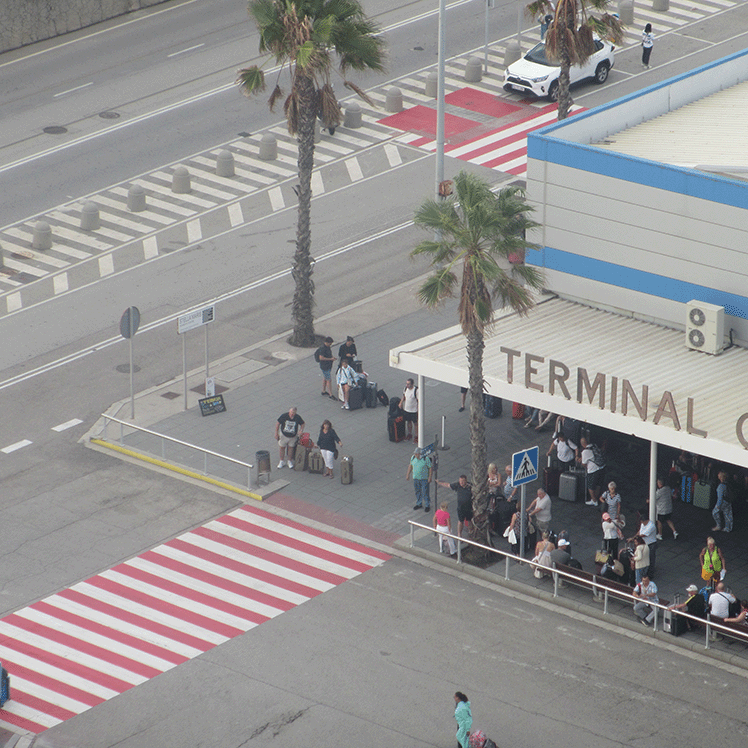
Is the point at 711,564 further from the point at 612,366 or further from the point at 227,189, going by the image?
the point at 227,189

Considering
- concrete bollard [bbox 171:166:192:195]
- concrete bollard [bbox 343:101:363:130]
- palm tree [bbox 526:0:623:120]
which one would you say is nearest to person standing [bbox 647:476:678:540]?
palm tree [bbox 526:0:623:120]

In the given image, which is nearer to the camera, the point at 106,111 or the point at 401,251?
the point at 401,251

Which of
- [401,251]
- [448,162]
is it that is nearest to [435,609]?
[401,251]

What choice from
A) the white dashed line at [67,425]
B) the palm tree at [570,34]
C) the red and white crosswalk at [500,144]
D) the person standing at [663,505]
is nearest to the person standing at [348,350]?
the white dashed line at [67,425]

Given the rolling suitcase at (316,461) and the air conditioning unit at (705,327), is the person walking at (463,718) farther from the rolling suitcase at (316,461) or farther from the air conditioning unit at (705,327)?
the air conditioning unit at (705,327)

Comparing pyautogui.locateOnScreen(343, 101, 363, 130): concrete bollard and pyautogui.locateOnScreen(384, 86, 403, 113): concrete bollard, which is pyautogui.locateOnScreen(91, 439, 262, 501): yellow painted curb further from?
pyautogui.locateOnScreen(384, 86, 403, 113): concrete bollard

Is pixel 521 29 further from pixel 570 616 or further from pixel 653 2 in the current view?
pixel 570 616

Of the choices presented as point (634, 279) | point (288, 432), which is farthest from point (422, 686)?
point (634, 279)
